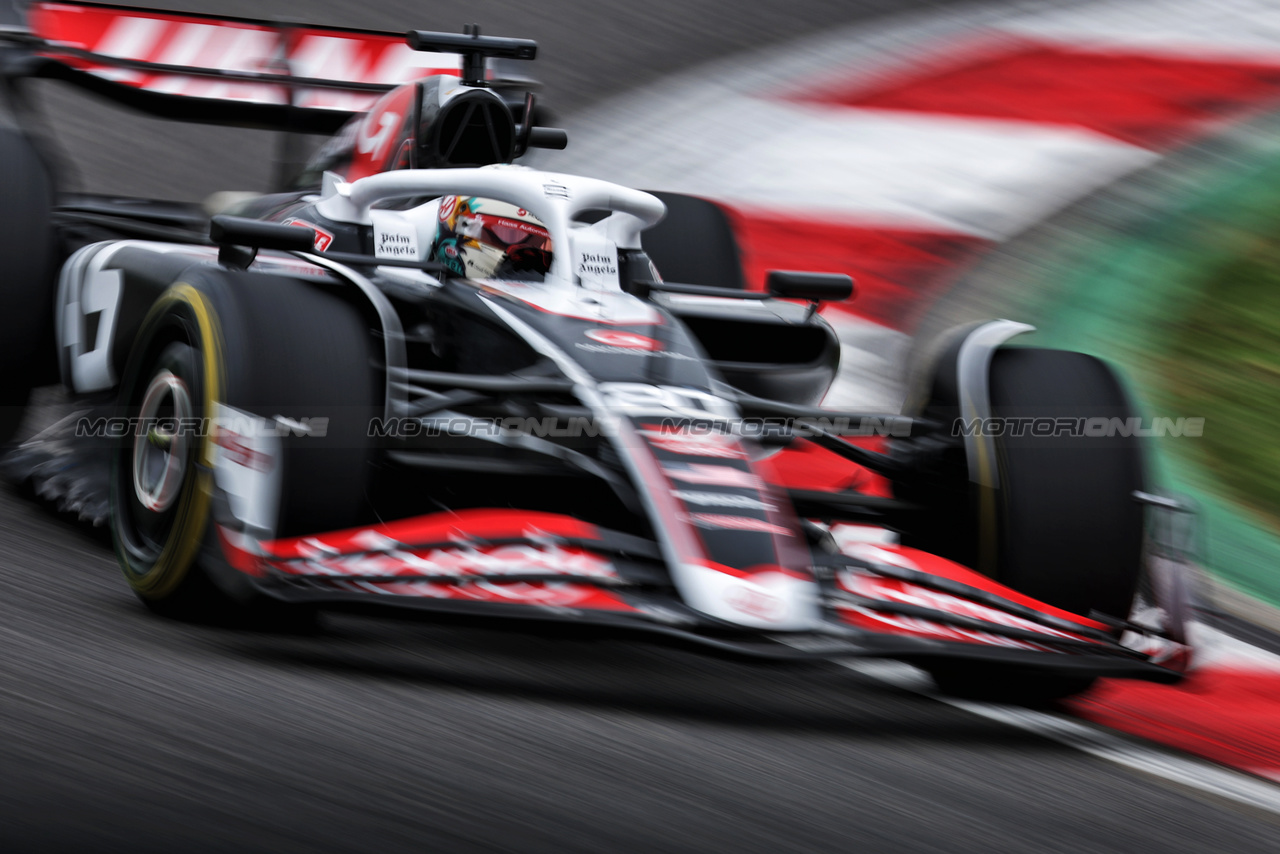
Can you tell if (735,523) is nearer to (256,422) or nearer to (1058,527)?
(1058,527)

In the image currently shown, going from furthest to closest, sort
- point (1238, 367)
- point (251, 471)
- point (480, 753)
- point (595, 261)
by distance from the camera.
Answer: point (1238, 367)
point (595, 261)
point (251, 471)
point (480, 753)

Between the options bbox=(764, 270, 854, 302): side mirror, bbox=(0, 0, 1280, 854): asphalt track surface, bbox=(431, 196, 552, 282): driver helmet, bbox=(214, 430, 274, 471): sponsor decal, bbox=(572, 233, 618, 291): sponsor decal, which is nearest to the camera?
bbox=(0, 0, 1280, 854): asphalt track surface

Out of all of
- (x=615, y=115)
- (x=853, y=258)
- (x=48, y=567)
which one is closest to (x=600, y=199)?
(x=48, y=567)

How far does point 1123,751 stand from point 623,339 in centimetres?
141

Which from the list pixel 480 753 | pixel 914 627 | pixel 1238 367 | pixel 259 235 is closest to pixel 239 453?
pixel 259 235

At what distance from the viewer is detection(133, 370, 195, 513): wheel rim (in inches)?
151

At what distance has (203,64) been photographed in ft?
19.5

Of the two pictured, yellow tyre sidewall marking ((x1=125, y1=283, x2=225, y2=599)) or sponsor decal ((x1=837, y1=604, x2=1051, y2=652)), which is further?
yellow tyre sidewall marking ((x1=125, y1=283, x2=225, y2=599))

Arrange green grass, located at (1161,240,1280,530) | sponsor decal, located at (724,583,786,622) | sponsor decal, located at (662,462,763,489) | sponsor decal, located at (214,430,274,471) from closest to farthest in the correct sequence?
sponsor decal, located at (724,583,786,622), sponsor decal, located at (662,462,763,489), sponsor decal, located at (214,430,274,471), green grass, located at (1161,240,1280,530)

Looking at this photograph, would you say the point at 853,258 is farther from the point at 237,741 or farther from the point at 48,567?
the point at 237,741

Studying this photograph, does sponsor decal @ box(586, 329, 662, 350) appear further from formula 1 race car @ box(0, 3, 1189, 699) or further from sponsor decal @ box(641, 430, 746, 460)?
sponsor decal @ box(641, 430, 746, 460)

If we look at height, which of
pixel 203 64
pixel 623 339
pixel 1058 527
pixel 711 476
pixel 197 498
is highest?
pixel 203 64

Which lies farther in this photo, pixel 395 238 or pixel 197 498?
pixel 395 238

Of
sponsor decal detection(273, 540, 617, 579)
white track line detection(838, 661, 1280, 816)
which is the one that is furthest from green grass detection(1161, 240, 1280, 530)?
sponsor decal detection(273, 540, 617, 579)
